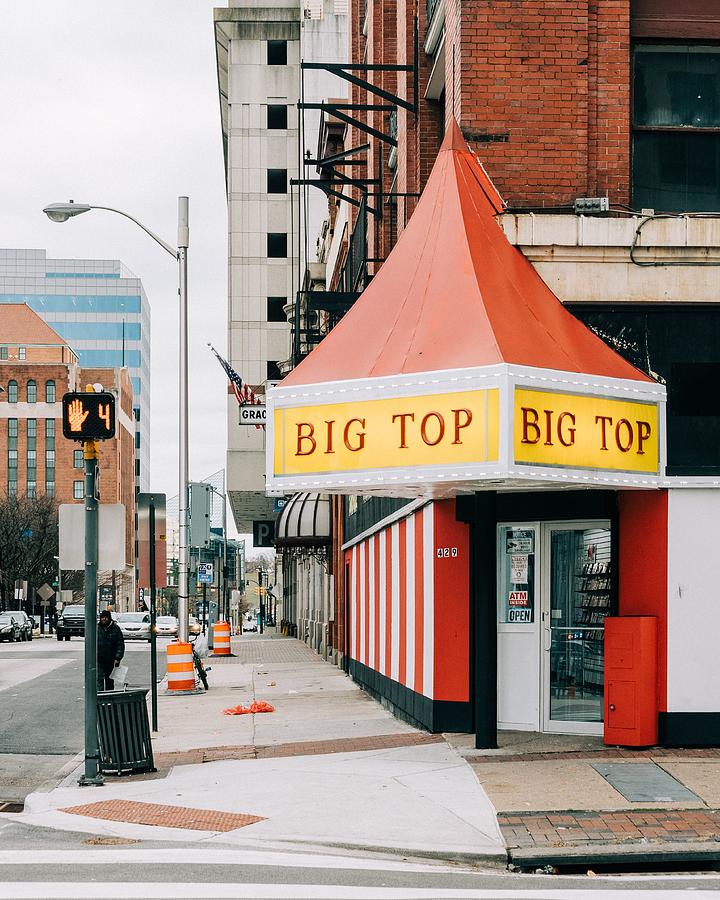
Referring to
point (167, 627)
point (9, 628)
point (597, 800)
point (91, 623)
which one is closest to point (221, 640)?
point (9, 628)

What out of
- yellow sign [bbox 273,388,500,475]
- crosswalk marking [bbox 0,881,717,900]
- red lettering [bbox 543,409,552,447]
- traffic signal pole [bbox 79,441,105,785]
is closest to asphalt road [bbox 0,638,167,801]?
traffic signal pole [bbox 79,441,105,785]

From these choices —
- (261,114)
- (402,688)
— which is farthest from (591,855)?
(261,114)

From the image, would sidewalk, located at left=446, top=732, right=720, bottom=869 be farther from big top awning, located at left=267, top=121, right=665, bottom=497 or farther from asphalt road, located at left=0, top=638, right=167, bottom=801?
asphalt road, located at left=0, top=638, right=167, bottom=801

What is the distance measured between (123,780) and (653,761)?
529 cm

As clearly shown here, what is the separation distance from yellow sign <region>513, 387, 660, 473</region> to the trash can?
190 inches

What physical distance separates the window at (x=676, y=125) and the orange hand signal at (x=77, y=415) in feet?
23.2

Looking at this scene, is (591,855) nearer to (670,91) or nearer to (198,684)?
(670,91)

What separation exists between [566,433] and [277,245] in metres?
→ 55.5

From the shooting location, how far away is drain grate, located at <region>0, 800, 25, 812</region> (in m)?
11.4

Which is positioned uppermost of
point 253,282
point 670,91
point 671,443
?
point 253,282

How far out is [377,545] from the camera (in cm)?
2055

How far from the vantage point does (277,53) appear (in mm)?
71750

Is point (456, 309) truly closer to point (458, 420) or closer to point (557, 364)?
point (557, 364)

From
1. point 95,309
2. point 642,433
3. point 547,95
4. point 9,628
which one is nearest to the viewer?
point 642,433
